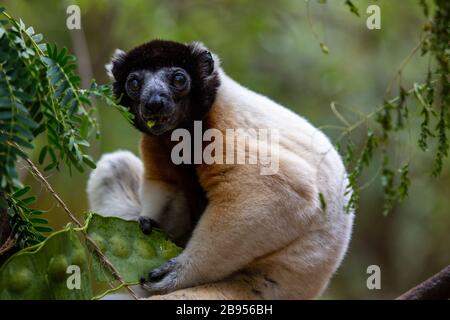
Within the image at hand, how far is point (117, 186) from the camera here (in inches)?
276

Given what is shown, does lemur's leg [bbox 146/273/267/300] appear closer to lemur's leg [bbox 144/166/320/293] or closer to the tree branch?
lemur's leg [bbox 144/166/320/293]

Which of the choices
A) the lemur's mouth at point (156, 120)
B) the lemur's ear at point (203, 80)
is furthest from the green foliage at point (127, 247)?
the lemur's ear at point (203, 80)

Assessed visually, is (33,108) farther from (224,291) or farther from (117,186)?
(117,186)

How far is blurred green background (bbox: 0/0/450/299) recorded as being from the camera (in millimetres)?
12500

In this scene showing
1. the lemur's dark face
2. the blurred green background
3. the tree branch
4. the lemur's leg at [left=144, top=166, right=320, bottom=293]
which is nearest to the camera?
the tree branch

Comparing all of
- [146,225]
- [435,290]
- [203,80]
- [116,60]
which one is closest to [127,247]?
[146,225]

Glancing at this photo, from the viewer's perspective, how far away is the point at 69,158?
168 inches

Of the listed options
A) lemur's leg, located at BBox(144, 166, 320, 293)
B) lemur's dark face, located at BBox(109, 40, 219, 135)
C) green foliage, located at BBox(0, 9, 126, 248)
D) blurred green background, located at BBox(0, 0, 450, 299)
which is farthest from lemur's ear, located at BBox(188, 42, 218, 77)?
blurred green background, located at BBox(0, 0, 450, 299)

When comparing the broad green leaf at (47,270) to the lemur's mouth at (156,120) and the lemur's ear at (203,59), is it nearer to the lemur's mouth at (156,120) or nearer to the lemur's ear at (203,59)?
the lemur's mouth at (156,120)

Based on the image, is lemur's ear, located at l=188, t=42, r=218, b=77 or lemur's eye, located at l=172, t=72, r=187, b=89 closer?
lemur's eye, located at l=172, t=72, r=187, b=89

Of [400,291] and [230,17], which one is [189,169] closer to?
[230,17]

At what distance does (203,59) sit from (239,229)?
69.4 inches

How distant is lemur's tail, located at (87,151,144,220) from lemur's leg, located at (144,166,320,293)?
1.45 meters
